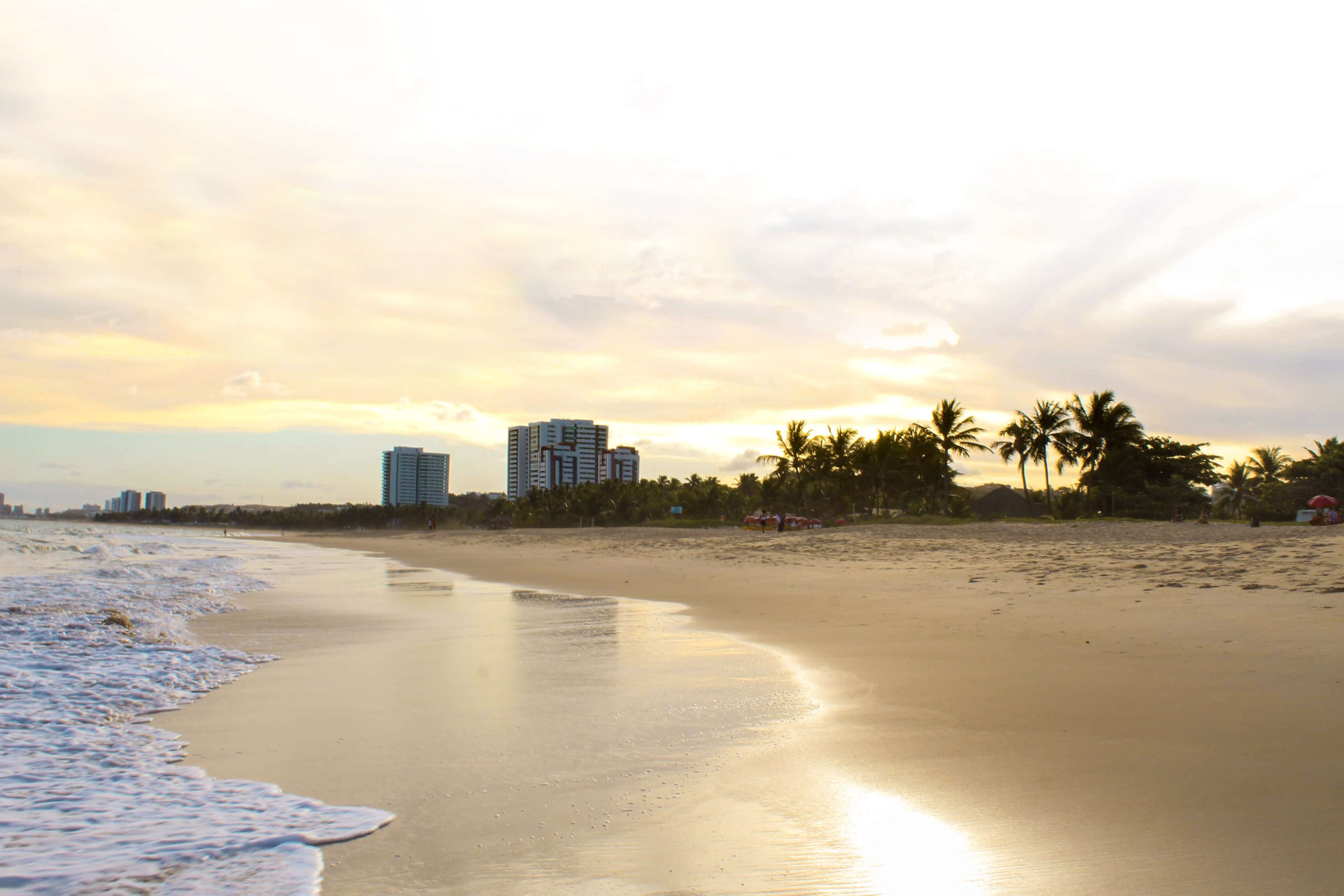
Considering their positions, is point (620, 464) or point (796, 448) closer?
point (796, 448)

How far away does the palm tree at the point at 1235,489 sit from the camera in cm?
5116

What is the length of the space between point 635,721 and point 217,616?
9993 millimetres

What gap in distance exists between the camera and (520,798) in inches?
159

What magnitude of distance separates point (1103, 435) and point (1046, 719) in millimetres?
48164

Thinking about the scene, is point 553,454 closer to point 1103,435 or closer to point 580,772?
point 1103,435

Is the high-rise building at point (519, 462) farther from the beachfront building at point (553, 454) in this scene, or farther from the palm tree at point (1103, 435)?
the palm tree at point (1103, 435)

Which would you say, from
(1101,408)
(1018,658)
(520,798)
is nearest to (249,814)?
(520,798)

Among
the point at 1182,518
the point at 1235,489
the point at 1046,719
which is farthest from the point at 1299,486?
the point at 1046,719

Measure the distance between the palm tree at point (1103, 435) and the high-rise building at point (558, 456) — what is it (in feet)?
413

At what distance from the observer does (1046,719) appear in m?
5.32

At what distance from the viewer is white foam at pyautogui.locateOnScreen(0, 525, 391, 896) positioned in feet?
11.1

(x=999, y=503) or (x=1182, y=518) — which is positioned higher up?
(x=999, y=503)

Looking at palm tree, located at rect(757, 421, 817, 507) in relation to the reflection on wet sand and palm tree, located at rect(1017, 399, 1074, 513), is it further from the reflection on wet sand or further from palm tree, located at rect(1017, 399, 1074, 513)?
the reflection on wet sand

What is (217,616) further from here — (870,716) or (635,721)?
(870,716)
